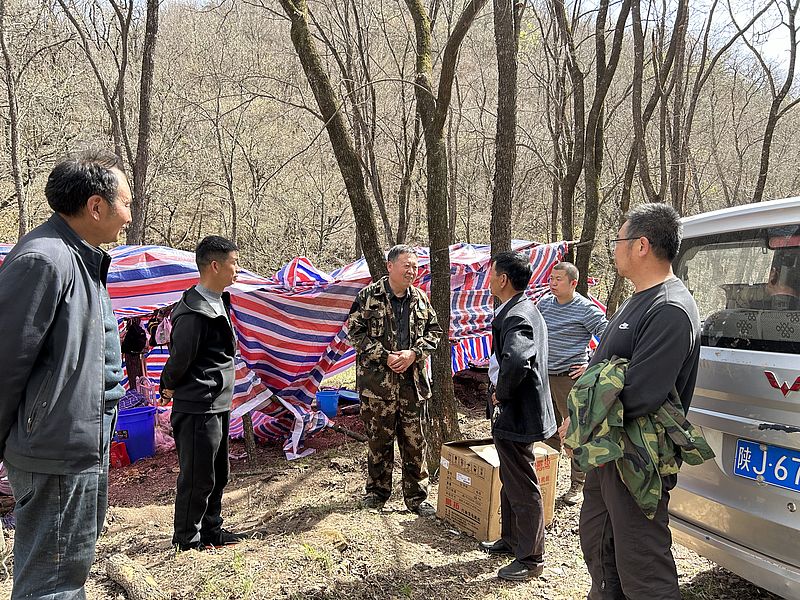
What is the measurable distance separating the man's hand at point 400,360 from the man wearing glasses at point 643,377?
195 centimetres

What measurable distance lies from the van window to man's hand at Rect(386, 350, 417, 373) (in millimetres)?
2002

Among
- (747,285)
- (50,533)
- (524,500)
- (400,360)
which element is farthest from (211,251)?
(747,285)

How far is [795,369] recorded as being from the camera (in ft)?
8.18

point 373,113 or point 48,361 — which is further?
point 373,113

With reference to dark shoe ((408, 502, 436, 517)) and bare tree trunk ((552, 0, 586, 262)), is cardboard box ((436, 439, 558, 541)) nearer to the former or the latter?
dark shoe ((408, 502, 436, 517))

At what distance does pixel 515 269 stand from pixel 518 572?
1.89 meters

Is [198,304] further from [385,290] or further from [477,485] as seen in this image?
[477,485]

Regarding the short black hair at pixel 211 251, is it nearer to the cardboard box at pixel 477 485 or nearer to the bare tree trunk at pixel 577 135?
the cardboard box at pixel 477 485

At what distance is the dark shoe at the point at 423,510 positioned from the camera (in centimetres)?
460

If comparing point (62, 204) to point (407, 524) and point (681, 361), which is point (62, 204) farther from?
point (407, 524)

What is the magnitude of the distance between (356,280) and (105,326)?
12.4 ft

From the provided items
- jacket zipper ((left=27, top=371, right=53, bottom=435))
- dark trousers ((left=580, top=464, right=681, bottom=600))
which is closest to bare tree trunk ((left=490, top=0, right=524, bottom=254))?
dark trousers ((left=580, top=464, right=681, bottom=600))

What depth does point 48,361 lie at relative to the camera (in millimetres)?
2139

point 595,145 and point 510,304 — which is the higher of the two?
point 595,145
